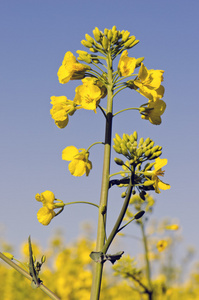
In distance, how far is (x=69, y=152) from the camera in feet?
8.55

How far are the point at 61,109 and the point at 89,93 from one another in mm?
272

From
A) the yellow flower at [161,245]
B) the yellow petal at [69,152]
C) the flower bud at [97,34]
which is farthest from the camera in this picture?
the yellow flower at [161,245]

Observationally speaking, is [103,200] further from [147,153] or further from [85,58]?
[85,58]

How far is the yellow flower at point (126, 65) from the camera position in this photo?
2600mm

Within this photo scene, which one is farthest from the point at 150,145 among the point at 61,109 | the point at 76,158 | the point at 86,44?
the point at 86,44

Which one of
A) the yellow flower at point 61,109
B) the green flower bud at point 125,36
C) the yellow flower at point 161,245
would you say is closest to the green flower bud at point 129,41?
the green flower bud at point 125,36

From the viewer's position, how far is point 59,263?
890 centimetres

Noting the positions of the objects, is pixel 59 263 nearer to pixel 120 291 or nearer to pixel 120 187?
pixel 120 291

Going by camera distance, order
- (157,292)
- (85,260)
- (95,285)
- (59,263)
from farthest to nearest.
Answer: (59,263)
(85,260)
(157,292)
(95,285)

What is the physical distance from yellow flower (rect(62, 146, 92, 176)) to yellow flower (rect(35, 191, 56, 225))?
9.2 inches

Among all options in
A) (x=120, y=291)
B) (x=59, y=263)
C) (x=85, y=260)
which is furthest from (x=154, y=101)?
(x=120, y=291)

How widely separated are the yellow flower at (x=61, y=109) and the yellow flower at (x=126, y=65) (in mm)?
397

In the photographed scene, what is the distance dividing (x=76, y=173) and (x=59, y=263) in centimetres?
682

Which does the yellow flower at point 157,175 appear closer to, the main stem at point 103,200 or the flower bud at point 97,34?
the main stem at point 103,200
